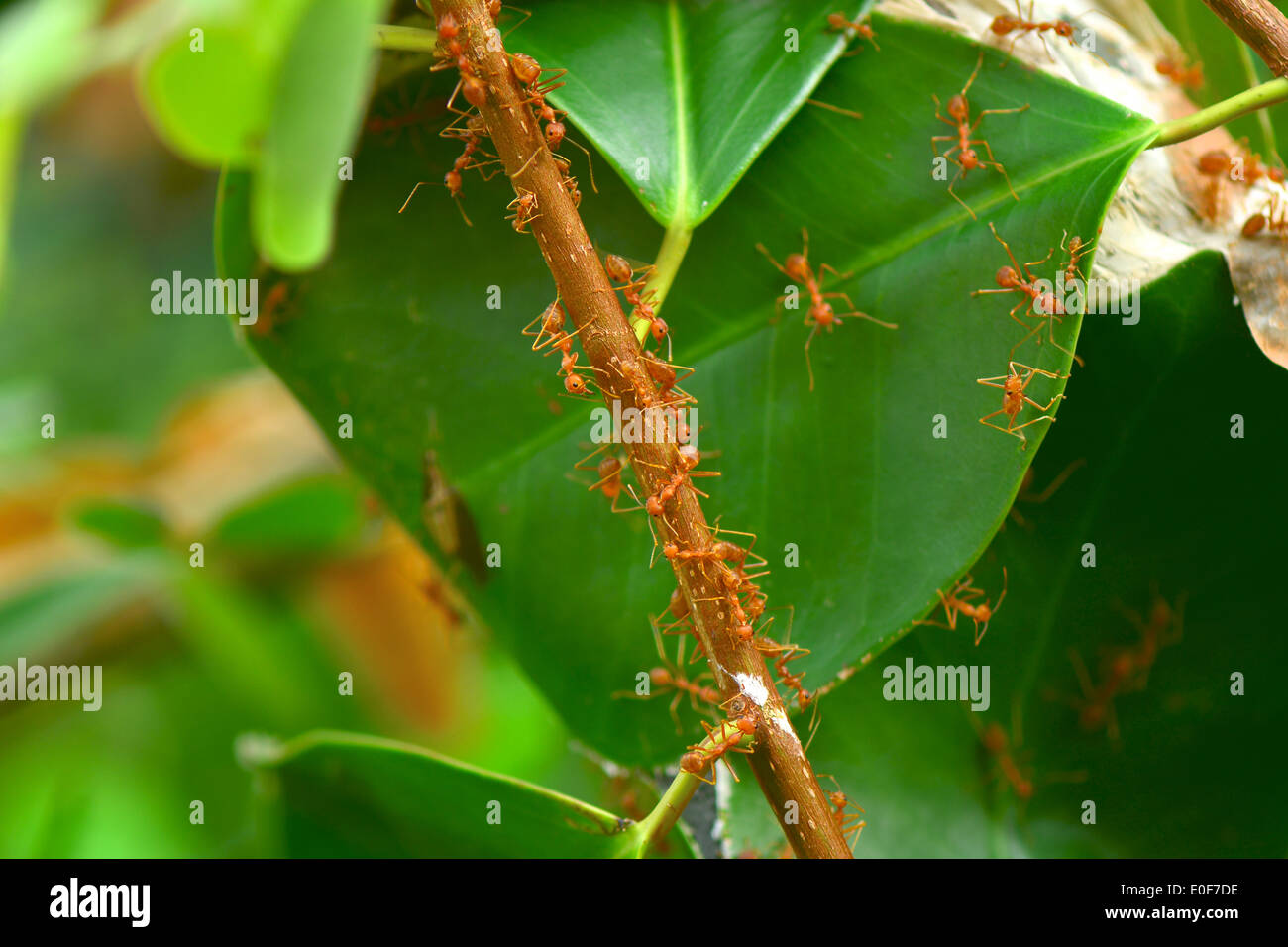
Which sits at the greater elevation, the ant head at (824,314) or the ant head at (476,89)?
the ant head at (476,89)

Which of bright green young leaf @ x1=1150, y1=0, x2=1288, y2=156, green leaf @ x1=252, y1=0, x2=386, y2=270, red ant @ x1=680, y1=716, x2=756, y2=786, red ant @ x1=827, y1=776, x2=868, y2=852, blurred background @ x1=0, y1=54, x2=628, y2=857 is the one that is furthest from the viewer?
blurred background @ x1=0, y1=54, x2=628, y2=857

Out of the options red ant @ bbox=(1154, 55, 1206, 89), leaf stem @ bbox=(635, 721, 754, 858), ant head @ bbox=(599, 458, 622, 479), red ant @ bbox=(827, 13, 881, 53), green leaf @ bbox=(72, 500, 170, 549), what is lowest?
leaf stem @ bbox=(635, 721, 754, 858)

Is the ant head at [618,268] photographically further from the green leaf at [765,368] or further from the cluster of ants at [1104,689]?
the cluster of ants at [1104,689]

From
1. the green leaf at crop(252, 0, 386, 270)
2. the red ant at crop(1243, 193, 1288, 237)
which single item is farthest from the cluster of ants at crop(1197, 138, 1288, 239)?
the green leaf at crop(252, 0, 386, 270)

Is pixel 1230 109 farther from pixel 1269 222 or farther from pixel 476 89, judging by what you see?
pixel 476 89

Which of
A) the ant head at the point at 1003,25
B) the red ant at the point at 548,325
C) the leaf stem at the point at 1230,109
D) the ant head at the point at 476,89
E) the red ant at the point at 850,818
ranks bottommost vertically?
the red ant at the point at 850,818

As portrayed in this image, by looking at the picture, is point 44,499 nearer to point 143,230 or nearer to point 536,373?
point 143,230

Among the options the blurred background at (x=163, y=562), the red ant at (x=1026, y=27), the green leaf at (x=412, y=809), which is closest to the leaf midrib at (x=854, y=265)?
the red ant at (x=1026, y=27)

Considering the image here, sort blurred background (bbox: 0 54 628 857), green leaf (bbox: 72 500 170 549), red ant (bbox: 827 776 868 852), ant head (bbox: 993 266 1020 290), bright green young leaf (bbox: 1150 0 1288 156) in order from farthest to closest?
1. blurred background (bbox: 0 54 628 857)
2. green leaf (bbox: 72 500 170 549)
3. bright green young leaf (bbox: 1150 0 1288 156)
4. red ant (bbox: 827 776 868 852)
5. ant head (bbox: 993 266 1020 290)

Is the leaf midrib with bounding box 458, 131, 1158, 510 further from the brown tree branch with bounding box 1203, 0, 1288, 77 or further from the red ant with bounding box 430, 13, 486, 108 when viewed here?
the red ant with bounding box 430, 13, 486, 108
